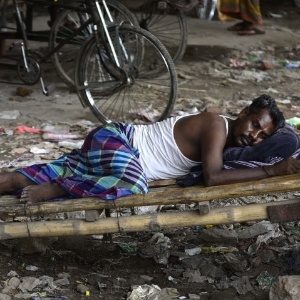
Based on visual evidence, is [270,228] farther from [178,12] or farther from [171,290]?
[178,12]

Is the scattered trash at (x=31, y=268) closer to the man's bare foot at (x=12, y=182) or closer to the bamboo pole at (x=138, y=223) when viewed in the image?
the bamboo pole at (x=138, y=223)

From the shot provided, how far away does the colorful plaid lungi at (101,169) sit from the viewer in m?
3.84

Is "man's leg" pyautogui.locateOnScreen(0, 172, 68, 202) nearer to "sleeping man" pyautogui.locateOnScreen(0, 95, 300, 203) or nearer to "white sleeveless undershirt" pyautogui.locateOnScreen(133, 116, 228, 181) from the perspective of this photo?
"sleeping man" pyautogui.locateOnScreen(0, 95, 300, 203)

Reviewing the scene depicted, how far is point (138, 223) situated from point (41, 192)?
0.58m

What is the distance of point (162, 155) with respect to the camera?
408 cm

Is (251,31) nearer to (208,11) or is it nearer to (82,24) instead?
(208,11)

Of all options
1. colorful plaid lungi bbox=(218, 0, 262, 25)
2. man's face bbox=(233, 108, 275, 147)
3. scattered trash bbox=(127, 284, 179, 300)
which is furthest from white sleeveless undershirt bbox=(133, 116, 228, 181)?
colorful plaid lungi bbox=(218, 0, 262, 25)

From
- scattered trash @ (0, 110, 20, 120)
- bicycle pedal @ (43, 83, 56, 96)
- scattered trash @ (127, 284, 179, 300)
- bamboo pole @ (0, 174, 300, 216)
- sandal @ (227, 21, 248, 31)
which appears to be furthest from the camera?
sandal @ (227, 21, 248, 31)

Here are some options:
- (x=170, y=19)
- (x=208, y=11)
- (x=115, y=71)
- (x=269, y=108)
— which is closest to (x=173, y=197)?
(x=269, y=108)

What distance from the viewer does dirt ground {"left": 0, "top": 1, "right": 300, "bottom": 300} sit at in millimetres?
3977

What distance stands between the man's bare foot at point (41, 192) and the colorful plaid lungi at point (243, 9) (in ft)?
21.0

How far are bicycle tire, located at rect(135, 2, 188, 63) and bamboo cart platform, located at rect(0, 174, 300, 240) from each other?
433 cm

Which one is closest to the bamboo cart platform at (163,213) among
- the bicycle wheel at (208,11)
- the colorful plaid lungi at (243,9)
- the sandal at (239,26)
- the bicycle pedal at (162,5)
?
the bicycle pedal at (162,5)

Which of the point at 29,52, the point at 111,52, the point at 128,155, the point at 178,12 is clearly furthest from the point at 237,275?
the point at 178,12
